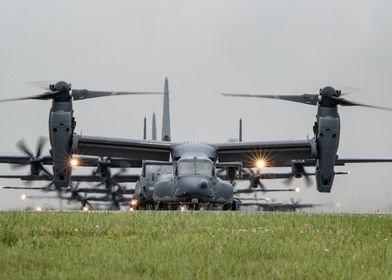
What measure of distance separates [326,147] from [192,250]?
31108 mm

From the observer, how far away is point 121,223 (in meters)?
16.2

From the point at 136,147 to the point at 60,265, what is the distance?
120 ft

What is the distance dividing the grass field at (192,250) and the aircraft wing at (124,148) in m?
28.4

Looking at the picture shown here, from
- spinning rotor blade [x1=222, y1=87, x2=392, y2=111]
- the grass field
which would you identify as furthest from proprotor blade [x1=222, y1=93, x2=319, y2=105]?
the grass field

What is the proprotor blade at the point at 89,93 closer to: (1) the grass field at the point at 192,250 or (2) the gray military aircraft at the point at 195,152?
(2) the gray military aircraft at the point at 195,152

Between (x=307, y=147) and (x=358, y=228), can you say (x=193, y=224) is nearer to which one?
(x=358, y=228)

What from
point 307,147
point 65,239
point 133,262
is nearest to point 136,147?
point 307,147

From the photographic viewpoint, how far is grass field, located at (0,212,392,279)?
9453mm

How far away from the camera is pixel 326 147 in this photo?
41656 mm

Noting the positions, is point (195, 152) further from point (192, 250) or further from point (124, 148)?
point (192, 250)

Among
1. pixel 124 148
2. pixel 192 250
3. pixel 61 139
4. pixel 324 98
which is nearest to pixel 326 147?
pixel 324 98

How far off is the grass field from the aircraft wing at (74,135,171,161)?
28.4 metres

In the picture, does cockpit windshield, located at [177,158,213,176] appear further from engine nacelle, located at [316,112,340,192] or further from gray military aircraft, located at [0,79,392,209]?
engine nacelle, located at [316,112,340,192]

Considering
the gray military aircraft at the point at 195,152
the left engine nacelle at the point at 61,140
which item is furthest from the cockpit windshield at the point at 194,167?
the left engine nacelle at the point at 61,140
